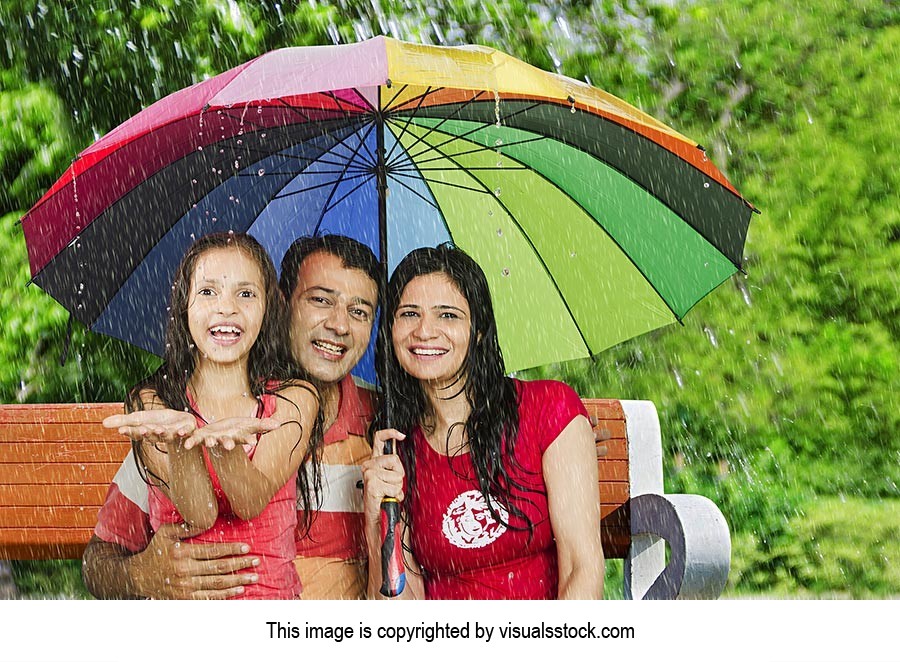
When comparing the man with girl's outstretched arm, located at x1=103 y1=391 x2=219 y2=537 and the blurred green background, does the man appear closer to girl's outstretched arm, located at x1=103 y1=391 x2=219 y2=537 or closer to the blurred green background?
girl's outstretched arm, located at x1=103 y1=391 x2=219 y2=537

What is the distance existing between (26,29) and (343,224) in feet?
11.6

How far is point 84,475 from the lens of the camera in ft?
13.0

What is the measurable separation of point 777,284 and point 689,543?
469 cm

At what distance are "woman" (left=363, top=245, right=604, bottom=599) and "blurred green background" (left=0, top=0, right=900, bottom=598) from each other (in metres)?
3.69

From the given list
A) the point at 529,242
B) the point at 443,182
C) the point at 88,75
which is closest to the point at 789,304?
the point at 529,242

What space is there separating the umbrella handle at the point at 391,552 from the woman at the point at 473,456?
0.10 m

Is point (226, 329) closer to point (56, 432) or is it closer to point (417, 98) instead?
point (417, 98)

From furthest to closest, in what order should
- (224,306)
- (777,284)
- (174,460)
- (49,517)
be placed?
(777,284) < (49,517) < (224,306) < (174,460)

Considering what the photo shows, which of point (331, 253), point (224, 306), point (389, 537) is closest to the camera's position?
point (389, 537)

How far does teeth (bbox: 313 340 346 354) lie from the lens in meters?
3.41

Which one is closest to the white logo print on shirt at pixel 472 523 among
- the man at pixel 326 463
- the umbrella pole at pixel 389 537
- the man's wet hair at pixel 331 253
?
the umbrella pole at pixel 389 537

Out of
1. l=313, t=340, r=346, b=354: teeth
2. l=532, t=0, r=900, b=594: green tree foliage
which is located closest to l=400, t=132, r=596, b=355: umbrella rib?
l=313, t=340, r=346, b=354: teeth

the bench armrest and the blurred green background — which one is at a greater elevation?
the blurred green background

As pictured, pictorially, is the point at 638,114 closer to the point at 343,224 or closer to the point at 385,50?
the point at 385,50
